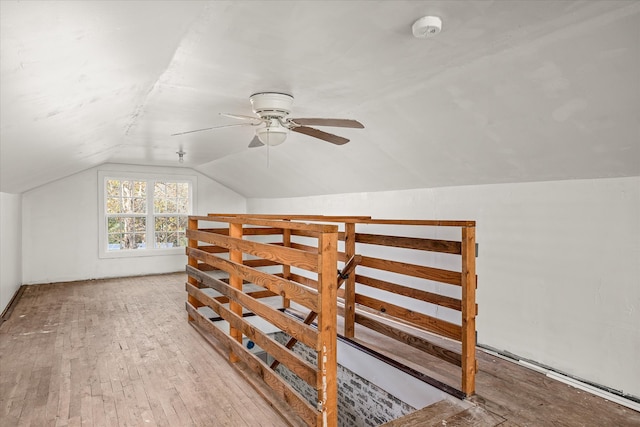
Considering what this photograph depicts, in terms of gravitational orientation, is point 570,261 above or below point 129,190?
below

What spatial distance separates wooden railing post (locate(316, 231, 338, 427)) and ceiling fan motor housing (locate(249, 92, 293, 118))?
1.30m

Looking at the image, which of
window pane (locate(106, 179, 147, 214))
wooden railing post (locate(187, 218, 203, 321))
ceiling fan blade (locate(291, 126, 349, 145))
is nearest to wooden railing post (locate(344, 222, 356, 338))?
ceiling fan blade (locate(291, 126, 349, 145))

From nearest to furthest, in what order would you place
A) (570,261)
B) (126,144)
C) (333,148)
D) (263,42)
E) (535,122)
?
(263,42) < (535,122) < (570,261) < (333,148) < (126,144)

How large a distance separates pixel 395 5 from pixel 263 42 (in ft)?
2.48

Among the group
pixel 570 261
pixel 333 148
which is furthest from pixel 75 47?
pixel 570 261

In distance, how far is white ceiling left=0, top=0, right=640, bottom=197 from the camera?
1.69 meters

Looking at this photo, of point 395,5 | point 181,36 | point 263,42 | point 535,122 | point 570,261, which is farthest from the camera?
point 570,261

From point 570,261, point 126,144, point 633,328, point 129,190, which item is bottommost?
point 633,328

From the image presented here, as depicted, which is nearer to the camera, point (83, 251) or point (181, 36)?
point (181, 36)

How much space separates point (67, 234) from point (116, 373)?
4.72 m

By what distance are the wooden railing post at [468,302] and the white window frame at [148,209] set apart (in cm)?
653

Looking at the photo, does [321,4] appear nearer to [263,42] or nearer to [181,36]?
[263,42]

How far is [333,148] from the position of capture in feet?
14.4

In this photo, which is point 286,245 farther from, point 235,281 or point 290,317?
point 290,317
